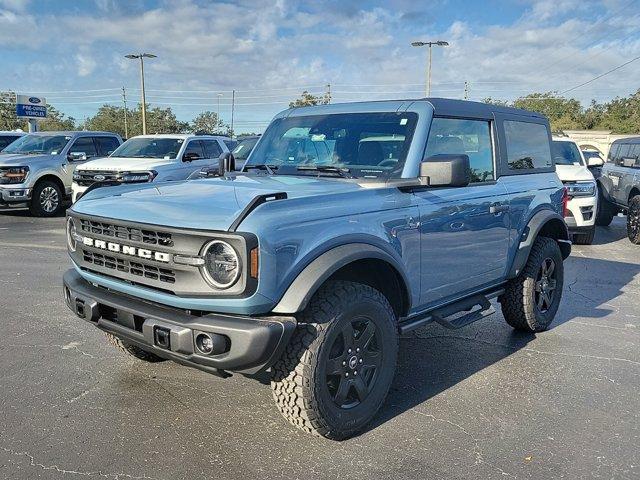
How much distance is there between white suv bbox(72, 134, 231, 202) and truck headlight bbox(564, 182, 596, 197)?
6.79 meters

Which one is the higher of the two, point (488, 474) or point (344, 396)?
point (344, 396)

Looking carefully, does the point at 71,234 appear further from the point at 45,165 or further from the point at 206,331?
the point at 45,165

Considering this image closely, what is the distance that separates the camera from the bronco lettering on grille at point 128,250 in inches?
116

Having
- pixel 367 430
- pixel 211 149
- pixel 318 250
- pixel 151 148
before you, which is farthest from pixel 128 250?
pixel 211 149

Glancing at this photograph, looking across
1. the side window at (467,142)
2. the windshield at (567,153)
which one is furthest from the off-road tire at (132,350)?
the windshield at (567,153)

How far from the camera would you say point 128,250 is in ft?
10.3

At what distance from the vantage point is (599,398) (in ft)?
12.8

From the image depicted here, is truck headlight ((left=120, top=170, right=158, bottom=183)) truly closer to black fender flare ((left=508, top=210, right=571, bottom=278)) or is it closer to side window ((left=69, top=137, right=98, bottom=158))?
side window ((left=69, top=137, right=98, bottom=158))

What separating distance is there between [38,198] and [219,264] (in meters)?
11.8

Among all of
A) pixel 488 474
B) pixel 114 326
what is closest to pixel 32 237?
pixel 114 326

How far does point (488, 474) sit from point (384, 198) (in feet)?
5.29

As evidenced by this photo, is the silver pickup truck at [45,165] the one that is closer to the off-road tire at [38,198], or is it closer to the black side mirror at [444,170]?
the off-road tire at [38,198]

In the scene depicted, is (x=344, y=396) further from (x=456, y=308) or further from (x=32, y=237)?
(x=32, y=237)

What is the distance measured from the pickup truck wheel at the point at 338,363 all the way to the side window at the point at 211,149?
10.3 m
